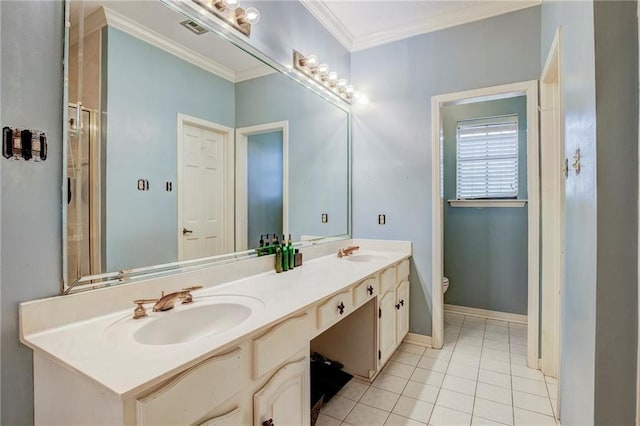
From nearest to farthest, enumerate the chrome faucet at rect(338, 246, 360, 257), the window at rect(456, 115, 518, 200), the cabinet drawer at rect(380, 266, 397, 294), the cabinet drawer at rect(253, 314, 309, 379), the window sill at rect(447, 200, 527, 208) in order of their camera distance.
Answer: the cabinet drawer at rect(253, 314, 309, 379) < the cabinet drawer at rect(380, 266, 397, 294) < the chrome faucet at rect(338, 246, 360, 257) < the window sill at rect(447, 200, 527, 208) < the window at rect(456, 115, 518, 200)

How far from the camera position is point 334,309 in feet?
5.07

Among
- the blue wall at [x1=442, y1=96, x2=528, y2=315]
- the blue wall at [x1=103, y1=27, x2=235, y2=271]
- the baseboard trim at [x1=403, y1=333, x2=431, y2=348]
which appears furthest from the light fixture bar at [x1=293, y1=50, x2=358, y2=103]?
the baseboard trim at [x1=403, y1=333, x2=431, y2=348]

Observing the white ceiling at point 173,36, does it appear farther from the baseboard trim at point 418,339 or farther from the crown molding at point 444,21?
the baseboard trim at point 418,339

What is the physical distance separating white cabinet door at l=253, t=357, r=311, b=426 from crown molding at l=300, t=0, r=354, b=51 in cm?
235

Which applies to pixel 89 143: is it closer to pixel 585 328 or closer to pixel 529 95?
pixel 585 328

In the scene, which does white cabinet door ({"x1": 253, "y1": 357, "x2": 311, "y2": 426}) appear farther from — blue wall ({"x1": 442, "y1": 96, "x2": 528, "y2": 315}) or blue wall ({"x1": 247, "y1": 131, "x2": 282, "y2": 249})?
blue wall ({"x1": 442, "y1": 96, "x2": 528, "y2": 315})

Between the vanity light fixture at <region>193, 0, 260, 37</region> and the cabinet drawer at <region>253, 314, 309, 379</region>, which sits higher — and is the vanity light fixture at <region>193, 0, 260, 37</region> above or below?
above

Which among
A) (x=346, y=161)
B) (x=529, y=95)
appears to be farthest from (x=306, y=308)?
(x=529, y=95)

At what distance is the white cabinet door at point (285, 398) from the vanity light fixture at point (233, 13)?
1.67 m

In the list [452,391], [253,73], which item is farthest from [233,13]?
[452,391]

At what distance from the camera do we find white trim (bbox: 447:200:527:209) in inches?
123

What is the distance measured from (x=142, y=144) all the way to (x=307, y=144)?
52.6 inches

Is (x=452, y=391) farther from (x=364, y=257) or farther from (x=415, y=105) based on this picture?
(x=415, y=105)

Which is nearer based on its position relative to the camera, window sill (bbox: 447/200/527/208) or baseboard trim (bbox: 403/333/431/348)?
baseboard trim (bbox: 403/333/431/348)
